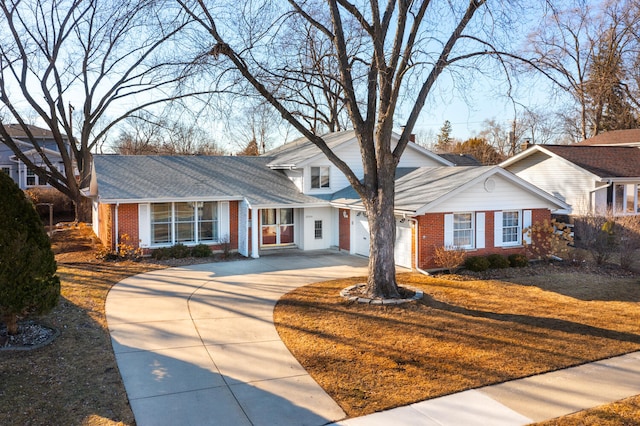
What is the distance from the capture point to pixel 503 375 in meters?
8.22

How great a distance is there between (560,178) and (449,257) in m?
13.9

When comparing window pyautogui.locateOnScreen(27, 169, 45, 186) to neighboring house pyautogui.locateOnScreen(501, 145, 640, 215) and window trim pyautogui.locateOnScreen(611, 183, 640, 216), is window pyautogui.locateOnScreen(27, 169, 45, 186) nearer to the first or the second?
neighboring house pyautogui.locateOnScreen(501, 145, 640, 215)

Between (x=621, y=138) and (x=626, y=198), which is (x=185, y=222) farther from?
(x=621, y=138)

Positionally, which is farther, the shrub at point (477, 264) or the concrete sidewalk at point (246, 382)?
the shrub at point (477, 264)

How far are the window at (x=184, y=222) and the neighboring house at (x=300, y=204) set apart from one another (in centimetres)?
4

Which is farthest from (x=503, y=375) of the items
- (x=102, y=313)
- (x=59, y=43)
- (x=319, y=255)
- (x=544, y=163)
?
(x=59, y=43)

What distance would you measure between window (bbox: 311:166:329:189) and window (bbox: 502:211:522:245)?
26.7ft

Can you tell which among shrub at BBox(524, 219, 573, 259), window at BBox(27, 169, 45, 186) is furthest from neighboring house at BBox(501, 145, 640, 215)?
window at BBox(27, 169, 45, 186)

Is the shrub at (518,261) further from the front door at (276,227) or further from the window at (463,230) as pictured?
the front door at (276,227)

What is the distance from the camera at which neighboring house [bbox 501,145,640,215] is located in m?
25.2

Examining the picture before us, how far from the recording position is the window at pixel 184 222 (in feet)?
65.8

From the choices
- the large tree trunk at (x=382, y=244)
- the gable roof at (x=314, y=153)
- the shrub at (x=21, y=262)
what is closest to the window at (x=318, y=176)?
the gable roof at (x=314, y=153)

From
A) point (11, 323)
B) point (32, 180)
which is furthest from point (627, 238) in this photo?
point (32, 180)

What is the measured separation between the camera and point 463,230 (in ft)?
58.4
